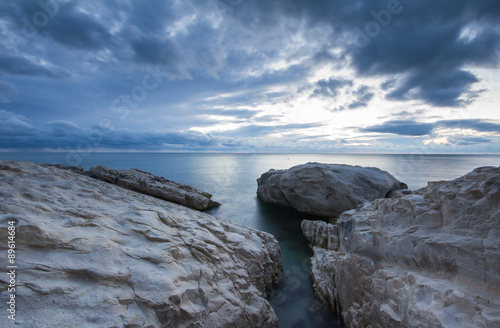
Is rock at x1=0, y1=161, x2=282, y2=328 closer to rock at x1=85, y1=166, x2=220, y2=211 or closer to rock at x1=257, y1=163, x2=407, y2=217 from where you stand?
rock at x1=257, y1=163, x2=407, y2=217

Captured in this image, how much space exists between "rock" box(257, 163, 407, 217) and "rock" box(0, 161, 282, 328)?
13866 mm

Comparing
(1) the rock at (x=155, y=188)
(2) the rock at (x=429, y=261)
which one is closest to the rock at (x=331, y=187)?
(1) the rock at (x=155, y=188)

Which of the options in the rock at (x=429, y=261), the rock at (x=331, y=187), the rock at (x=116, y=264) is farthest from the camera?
the rock at (x=331, y=187)

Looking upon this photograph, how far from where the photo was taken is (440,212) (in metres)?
6.95

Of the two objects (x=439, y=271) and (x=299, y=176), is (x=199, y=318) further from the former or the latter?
(x=299, y=176)

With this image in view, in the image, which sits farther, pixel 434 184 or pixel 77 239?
pixel 434 184

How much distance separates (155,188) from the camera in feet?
84.1

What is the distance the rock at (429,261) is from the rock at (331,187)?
12921 mm

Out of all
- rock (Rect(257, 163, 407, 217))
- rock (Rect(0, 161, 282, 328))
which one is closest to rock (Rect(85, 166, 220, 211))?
rock (Rect(257, 163, 407, 217))

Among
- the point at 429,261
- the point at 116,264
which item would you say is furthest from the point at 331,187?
the point at 116,264

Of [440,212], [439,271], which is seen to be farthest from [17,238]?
[440,212]

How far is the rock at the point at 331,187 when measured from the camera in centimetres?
2184

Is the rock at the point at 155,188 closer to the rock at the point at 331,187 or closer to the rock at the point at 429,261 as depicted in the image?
the rock at the point at 331,187

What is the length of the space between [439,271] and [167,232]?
8477mm
